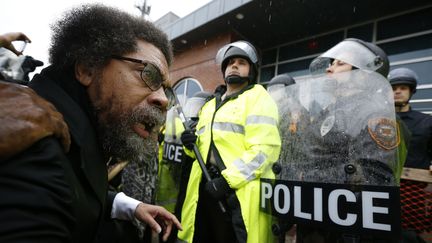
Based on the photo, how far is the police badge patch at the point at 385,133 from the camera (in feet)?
5.34

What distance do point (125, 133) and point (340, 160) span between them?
1.30m

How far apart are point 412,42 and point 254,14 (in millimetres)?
3959

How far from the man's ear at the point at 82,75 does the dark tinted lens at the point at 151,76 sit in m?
0.26

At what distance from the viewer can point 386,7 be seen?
6.70 metres

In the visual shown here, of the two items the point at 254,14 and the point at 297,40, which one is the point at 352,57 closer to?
the point at 254,14

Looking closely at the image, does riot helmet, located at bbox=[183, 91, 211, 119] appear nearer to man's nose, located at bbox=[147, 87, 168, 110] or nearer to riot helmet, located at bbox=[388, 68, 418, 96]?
riot helmet, located at bbox=[388, 68, 418, 96]

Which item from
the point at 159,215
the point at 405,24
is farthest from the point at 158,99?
the point at 405,24

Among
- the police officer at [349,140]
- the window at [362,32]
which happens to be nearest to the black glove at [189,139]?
the police officer at [349,140]

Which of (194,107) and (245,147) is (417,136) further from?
(194,107)

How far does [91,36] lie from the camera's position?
1.40 metres

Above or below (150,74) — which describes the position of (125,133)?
below

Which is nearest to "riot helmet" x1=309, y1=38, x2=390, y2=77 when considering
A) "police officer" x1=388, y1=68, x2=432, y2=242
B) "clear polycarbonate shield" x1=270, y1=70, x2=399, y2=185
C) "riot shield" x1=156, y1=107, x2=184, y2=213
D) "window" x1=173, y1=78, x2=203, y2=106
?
"clear polycarbonate shield" x1=270, y1=70, x2=399, y2=185

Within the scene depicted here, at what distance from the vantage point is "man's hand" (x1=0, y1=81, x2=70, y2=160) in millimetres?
728

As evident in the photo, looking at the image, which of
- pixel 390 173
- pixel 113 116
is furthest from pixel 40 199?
pixel 390 173
